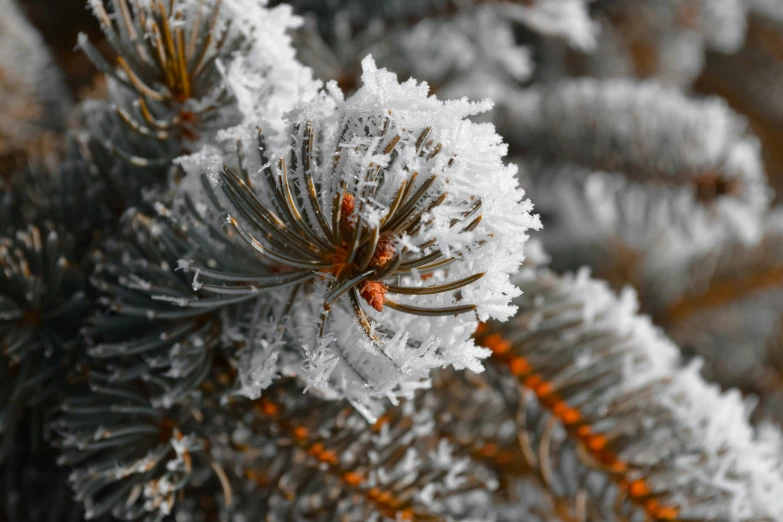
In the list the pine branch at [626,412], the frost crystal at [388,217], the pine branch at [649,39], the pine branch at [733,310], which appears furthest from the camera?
the pine branch at [649,39]

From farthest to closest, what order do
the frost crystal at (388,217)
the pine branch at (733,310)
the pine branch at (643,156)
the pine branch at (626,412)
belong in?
the pine branch at (733,310) < the pine branch at (643,156) < the pine branch at (626,412) < the frost crystal at (388,217)

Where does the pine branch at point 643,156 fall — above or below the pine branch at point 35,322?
above

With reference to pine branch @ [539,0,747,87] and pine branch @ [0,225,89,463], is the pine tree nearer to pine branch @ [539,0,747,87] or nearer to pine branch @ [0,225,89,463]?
pine branch @ [0,225,89,463]

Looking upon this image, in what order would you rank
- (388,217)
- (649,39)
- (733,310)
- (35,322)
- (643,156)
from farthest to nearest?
(649,39)
(733,310)
(643,156)
(35,322)
(388,217)

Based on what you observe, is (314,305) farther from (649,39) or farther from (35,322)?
(649,39)


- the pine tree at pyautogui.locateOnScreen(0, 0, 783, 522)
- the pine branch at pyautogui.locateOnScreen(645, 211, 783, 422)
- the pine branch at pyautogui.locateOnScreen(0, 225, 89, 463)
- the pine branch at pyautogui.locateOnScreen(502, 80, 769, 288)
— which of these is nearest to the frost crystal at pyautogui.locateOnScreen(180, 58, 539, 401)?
the pine tree at pyautogui.locateOnScreen(0, 0, 783, 522)

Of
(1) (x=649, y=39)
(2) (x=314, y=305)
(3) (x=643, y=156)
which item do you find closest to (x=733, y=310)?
(3) (x=643, y=156)

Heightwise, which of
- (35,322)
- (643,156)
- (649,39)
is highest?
(649,39)

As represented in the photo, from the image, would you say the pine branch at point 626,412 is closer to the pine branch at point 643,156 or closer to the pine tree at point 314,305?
the pine tree at point 314,305

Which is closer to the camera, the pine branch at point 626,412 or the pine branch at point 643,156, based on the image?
the pine branch at point 626,412

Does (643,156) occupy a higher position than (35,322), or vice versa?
(643,156)

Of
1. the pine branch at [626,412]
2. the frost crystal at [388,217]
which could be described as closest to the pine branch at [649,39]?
the pine branch at [626,412]

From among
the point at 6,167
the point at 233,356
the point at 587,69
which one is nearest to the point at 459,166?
the point at 233,356
